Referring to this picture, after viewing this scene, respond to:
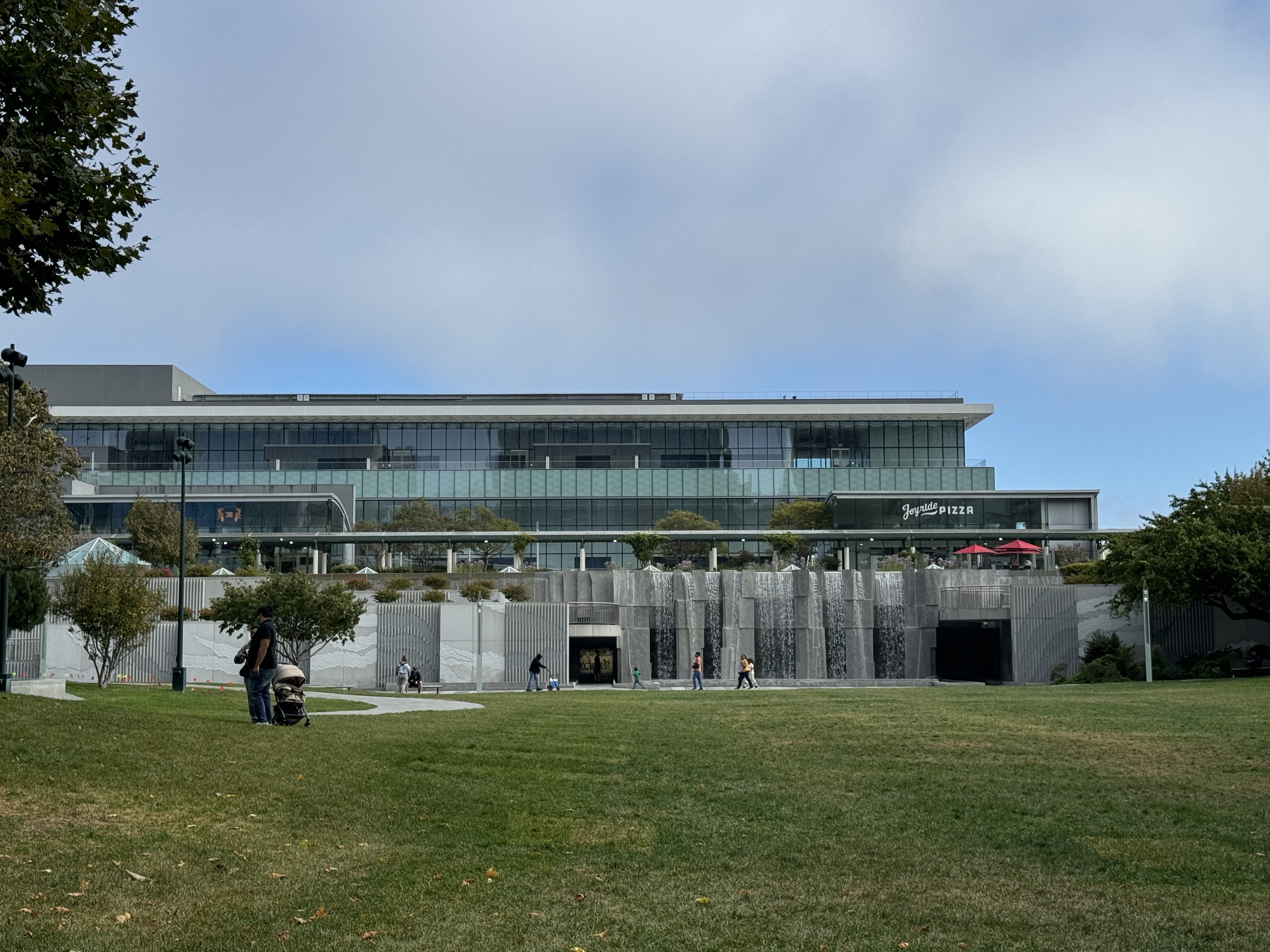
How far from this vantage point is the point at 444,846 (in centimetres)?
1072

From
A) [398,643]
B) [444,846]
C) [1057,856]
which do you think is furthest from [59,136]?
[398,643]

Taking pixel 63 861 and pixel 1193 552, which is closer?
pixel 63 861

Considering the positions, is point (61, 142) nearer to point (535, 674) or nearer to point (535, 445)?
point (535, 674)

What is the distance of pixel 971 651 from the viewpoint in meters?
65.8

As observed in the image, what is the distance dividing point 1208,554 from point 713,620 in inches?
883

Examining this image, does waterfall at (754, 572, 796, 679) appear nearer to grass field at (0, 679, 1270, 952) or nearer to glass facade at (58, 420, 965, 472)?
glass facade at (58, 420, 965, 472)

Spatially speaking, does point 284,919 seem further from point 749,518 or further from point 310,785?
point 749,518

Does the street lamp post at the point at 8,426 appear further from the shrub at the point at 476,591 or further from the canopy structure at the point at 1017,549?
the canopy structure at the point at 1017,549

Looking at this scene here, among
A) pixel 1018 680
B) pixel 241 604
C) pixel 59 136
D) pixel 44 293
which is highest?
pixel 59 136

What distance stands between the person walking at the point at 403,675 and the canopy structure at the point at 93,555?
1204 cm

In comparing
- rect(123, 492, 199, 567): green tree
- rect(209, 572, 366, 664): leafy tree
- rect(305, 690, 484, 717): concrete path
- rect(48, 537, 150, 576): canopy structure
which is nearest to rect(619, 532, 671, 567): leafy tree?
rect(123, 492, 199, 567): green tree

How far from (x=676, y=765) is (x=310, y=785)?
17.1 ft

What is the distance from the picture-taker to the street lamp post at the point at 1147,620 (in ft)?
147

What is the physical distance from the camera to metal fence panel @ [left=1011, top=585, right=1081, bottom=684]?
179 feet
